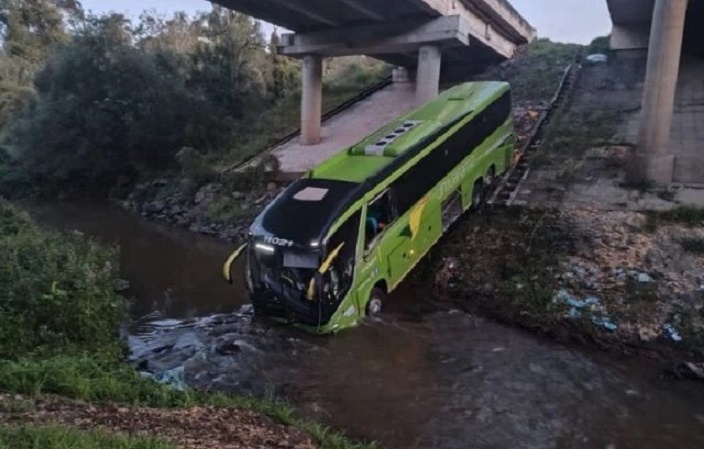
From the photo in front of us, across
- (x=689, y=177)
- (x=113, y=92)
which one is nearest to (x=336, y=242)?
(x=689, y=177)

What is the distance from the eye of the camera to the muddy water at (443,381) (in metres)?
6.18

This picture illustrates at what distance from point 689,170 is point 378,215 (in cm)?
848

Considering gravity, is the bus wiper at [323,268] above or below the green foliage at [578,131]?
below

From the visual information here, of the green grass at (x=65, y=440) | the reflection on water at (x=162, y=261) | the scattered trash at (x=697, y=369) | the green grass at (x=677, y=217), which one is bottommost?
the reflection on water at (x=162, y=261)

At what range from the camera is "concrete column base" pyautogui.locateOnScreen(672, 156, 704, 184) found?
12.5m

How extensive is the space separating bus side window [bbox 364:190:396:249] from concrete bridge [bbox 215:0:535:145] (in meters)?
9.17

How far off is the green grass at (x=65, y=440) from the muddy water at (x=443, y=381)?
2788 mm

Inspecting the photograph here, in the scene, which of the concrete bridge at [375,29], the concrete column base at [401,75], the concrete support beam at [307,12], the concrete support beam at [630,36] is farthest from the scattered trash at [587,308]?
the concrete column base at [401,75]

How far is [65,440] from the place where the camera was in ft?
11.9

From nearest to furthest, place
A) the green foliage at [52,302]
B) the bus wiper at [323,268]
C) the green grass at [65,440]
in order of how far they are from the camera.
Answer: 1. the green grass at [65,440]
2. the green foliage at [52,302]
3. the bus wiper at [323,268]

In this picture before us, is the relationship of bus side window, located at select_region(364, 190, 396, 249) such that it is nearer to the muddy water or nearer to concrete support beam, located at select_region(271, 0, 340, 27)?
the muddy water

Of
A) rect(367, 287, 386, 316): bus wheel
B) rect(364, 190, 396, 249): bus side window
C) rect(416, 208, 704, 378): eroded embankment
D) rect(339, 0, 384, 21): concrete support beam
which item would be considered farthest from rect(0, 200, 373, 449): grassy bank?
rect(339, 0, 384, 21): concrete support beam

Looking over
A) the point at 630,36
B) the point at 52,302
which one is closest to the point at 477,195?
the point at 52,302

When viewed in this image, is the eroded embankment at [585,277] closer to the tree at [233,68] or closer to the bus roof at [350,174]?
the bus roof at [350,174]
